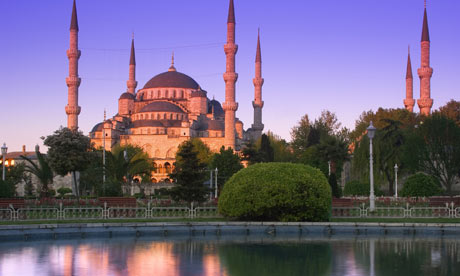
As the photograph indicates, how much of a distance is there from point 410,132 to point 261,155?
397 inches

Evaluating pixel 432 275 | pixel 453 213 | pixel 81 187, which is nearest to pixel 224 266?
pixel 432 275

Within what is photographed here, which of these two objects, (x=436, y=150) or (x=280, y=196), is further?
(x=436, y=150)

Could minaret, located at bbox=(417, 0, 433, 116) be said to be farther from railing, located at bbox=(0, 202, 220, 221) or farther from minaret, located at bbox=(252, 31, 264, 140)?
railing, located at bbox=(0, 202, 220, 221)

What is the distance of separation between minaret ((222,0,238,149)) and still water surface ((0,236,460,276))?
148 feet

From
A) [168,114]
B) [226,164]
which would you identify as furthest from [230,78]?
[226,164]

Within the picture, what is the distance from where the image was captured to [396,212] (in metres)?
21.7

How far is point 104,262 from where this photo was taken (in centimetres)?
1188

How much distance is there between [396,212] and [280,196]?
5.70 metres

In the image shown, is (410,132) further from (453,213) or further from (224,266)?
(224,266)

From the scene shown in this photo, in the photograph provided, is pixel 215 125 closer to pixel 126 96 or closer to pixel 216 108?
pixel 216 108

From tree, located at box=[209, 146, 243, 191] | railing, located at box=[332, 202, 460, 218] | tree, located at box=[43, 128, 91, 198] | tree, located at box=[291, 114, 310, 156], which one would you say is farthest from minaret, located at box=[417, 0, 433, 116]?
tree, located at box=[43, 128, 91, 198]

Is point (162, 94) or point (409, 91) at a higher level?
point (162, 94)

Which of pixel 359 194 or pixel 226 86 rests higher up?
pixel 226 86

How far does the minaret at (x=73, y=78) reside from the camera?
59.7 meters
